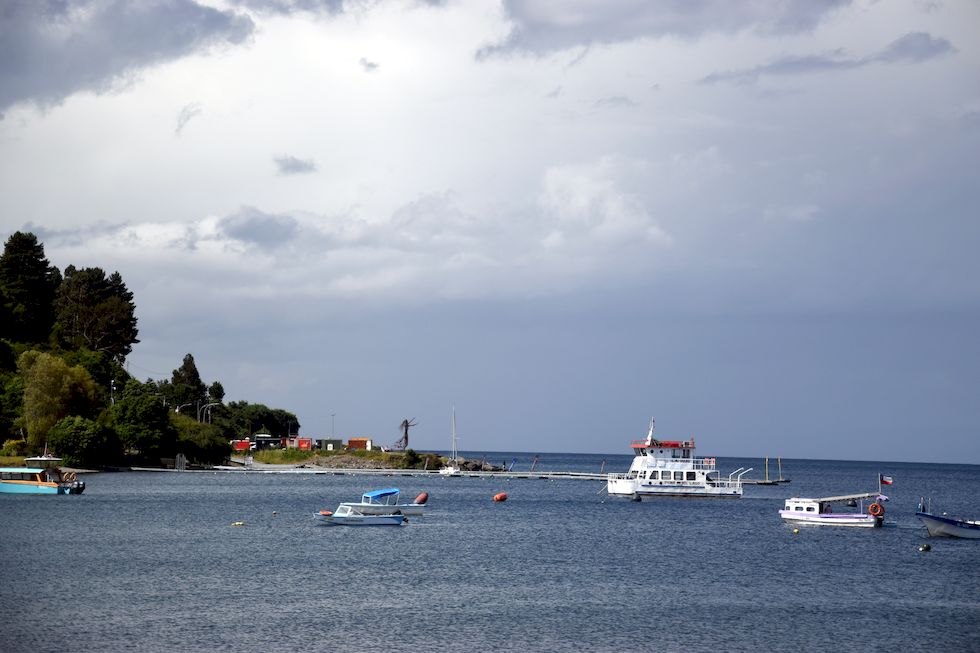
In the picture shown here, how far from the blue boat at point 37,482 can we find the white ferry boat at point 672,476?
6423 cm

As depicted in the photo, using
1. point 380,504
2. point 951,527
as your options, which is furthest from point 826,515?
point 380,504

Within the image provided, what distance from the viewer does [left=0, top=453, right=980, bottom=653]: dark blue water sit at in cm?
4516

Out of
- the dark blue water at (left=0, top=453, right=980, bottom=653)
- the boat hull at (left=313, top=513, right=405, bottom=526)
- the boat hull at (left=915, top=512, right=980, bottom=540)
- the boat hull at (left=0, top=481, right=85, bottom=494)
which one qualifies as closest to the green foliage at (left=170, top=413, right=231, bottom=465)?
the boat hull at (left=0, top=481, right=85, bottom=494)

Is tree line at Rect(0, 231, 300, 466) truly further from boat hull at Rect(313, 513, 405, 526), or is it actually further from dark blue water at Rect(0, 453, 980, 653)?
boat hull at Rect(313, 513, 405, 526)

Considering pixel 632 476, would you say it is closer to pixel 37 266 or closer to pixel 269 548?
pixel 269 548

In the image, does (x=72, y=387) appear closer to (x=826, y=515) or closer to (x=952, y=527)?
(x=826, y=515)

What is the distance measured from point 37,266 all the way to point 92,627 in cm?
15915

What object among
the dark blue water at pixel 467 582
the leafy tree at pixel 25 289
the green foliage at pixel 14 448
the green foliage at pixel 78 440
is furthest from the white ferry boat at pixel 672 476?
the leafy tree at pixel 25 289

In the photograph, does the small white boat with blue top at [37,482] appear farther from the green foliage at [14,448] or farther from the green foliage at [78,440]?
the green foliage at [14,448]

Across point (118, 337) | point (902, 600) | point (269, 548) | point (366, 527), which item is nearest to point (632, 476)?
point (366, 527)

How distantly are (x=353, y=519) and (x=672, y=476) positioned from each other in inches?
1887

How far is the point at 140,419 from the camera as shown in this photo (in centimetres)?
16175

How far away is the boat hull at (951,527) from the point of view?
86.6 m

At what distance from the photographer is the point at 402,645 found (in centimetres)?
4288
